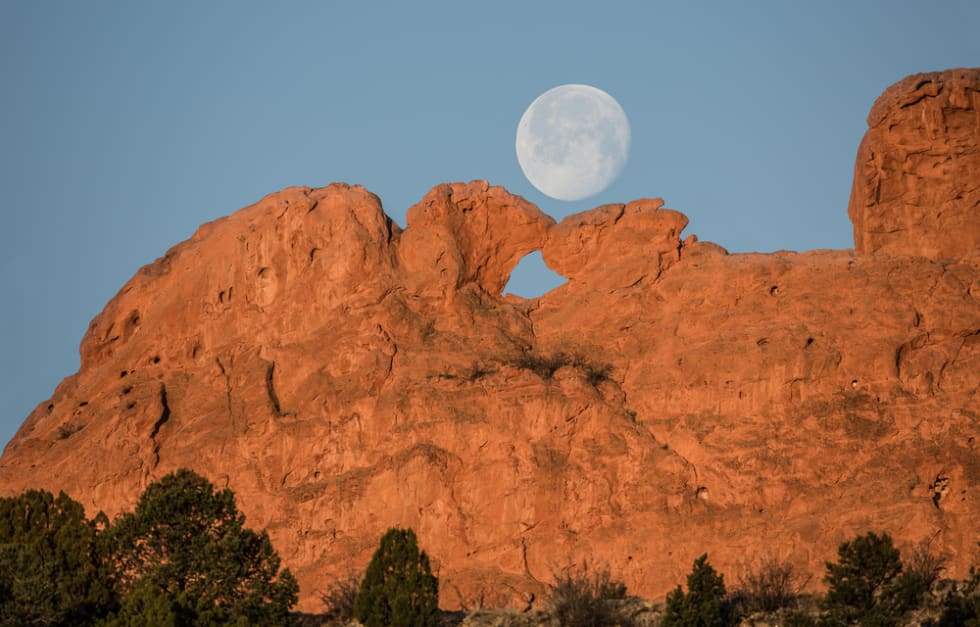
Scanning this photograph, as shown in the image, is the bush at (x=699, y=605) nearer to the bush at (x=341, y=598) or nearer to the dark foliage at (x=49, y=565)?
the bush at (x=341, y=598)

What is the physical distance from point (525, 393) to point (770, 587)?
903cm

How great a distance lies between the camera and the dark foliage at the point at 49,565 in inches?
1608

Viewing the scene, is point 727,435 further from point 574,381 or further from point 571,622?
point 571,622

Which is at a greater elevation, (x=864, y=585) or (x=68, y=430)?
(x=68, y=430)

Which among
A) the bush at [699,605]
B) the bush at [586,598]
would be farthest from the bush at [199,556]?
the bush at [699,605]

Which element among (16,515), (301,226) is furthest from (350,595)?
(301,226)

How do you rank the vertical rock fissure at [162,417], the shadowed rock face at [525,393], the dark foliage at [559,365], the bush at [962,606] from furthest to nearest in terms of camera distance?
the vertical rock fissure at [162,417]
the dark foliage at [559,365]
the shadowed rock face at [525,393]
the bush at [962,606]

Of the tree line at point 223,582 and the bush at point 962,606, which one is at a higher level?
the tree line at point 223,582

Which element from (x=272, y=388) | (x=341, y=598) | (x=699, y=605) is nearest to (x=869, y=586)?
(x=699, y=605)

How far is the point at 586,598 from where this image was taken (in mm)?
44594

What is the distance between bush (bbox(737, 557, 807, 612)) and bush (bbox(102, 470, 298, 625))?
10.2 m

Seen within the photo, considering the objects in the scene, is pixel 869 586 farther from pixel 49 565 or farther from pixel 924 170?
pixel 49 565

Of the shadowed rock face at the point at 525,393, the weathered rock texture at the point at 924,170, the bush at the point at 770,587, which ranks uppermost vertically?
the weathered rock texture at the point at 924,170

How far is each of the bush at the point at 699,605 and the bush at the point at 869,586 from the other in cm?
226
